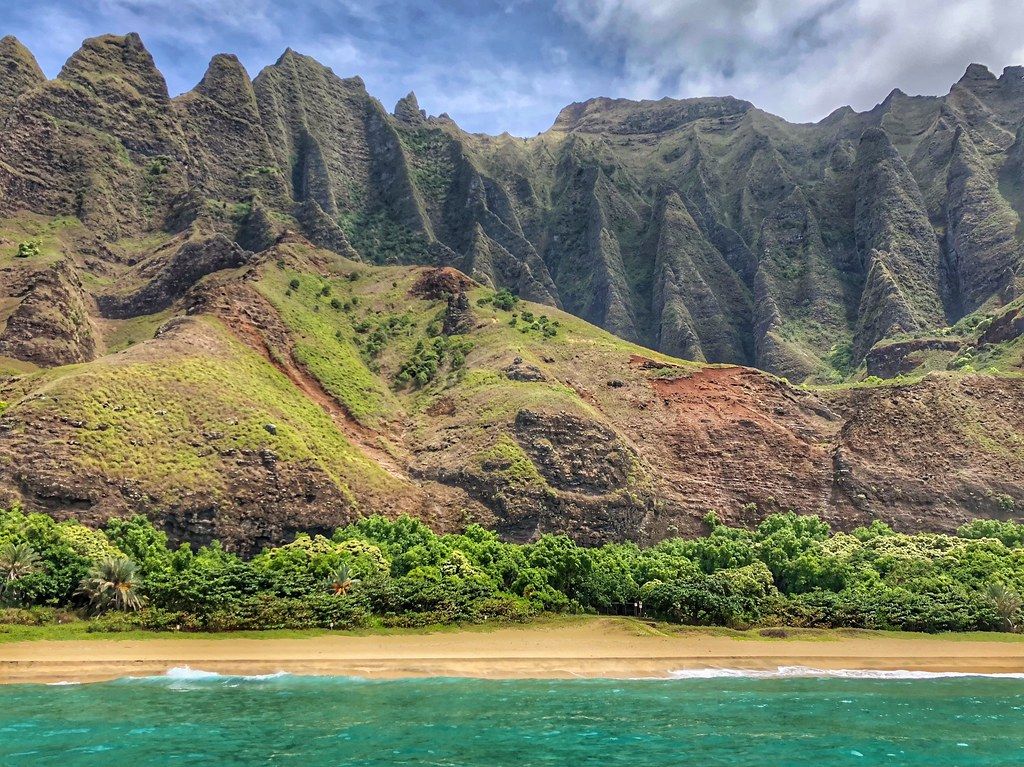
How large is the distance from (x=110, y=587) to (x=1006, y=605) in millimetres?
74392

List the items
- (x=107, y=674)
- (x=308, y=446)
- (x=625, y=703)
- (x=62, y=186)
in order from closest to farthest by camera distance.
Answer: (x=625, y=703), (x=107, y=674), (x=308, y=446), (x=62, y=186)

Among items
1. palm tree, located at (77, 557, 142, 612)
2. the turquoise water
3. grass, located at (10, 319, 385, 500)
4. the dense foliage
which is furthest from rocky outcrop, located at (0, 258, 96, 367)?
the turquoise water

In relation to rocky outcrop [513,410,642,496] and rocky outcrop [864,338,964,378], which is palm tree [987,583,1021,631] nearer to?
rocky outcrop [513,410,642,496]

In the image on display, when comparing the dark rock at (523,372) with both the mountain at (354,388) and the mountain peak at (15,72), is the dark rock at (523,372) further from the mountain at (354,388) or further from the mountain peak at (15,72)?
the mountain peak at (15,72)

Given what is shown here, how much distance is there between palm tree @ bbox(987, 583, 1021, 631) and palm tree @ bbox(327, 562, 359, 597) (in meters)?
55.8

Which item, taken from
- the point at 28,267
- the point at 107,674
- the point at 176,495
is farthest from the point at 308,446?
the point at 28,267

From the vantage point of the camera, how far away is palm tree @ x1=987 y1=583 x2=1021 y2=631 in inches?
2657

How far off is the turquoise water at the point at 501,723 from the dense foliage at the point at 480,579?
13.0 m

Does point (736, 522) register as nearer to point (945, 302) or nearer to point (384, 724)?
point (384, 724)

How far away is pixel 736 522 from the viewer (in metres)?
97.8

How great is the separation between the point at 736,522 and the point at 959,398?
135 feet

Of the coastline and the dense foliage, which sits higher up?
the dense foliage

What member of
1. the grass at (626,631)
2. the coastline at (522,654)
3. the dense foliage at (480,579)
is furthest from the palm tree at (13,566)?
the coastline at (522,654)

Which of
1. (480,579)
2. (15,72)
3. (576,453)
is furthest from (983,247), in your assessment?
(15,72)
